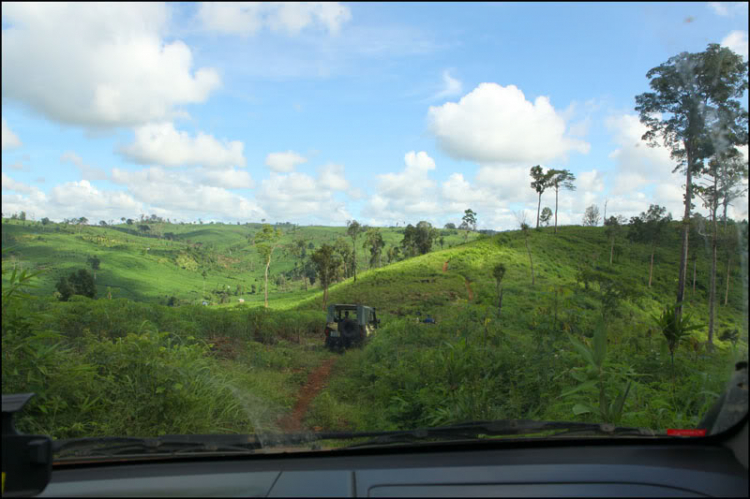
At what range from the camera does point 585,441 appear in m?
1.79

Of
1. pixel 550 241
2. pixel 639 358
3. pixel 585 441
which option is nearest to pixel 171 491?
pixel 585 441

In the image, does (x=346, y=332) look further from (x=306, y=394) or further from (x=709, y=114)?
(x=709, y=114)

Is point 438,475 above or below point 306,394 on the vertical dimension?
above

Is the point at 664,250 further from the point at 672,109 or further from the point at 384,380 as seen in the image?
the point at 672,109

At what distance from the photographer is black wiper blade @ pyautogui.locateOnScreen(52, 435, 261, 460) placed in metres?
1.67

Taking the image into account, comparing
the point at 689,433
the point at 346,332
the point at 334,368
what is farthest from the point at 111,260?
the point at 689,433

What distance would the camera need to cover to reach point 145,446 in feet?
5.51

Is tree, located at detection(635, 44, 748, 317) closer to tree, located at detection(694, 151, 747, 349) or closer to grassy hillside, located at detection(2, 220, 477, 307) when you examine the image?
tree, located at detection(694, 151, 747, 349)

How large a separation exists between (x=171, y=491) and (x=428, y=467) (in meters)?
0.83

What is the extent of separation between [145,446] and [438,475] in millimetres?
1114

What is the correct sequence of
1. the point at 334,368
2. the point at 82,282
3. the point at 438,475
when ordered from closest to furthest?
the point at 438,475 < the point at 82,282 < the point at 334,368

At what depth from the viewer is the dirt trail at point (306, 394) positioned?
411cm

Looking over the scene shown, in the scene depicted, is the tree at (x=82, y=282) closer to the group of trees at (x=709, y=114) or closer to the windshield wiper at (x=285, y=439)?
the windshield wiper at (x=285, y=439)

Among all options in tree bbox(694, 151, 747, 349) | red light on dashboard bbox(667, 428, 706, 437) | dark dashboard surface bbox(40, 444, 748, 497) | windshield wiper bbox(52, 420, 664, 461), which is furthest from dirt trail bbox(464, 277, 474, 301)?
dark dashboard surface bbox(40, 444, 748, 497)
